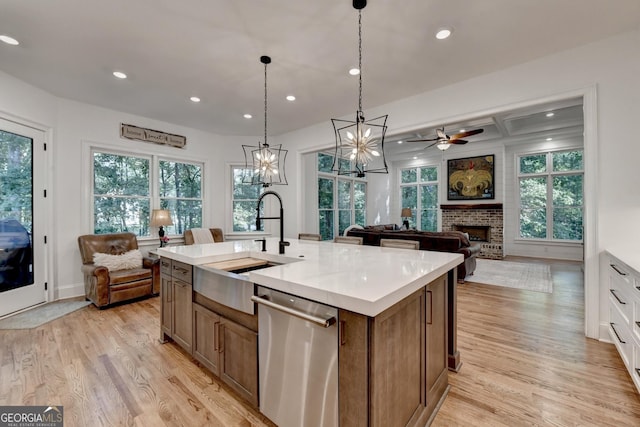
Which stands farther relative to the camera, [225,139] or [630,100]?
[225,139]

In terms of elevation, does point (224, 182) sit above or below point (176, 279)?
above

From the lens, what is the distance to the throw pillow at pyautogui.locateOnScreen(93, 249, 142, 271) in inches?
154

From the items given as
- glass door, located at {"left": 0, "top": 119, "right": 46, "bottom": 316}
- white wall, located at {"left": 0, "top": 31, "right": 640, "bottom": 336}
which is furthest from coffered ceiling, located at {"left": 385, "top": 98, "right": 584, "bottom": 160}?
glass door, located at {"left": 0, "top": 119, "right": 46, "bottom": 316}

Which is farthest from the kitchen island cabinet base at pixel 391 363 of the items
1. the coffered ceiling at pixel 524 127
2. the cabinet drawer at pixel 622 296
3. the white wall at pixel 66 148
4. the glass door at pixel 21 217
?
the white wall at pixel 66 148

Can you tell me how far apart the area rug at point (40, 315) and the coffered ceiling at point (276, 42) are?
3028 millimetres

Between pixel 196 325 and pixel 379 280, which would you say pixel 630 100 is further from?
pixel 196 325

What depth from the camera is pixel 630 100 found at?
8.75 ft

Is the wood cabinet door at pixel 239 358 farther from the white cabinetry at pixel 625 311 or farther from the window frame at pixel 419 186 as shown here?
the window frame at pixel 419 186

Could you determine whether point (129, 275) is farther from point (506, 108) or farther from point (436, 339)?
point (506, 108)

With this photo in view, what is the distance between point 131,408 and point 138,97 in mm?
4086

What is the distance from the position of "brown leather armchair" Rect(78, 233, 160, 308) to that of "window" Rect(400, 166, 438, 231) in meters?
7.87

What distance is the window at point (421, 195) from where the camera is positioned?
901 cm

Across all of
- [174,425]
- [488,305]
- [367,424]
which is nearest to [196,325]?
[174,425]

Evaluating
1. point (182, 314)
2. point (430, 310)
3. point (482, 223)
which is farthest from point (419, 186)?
point (182, 314)
